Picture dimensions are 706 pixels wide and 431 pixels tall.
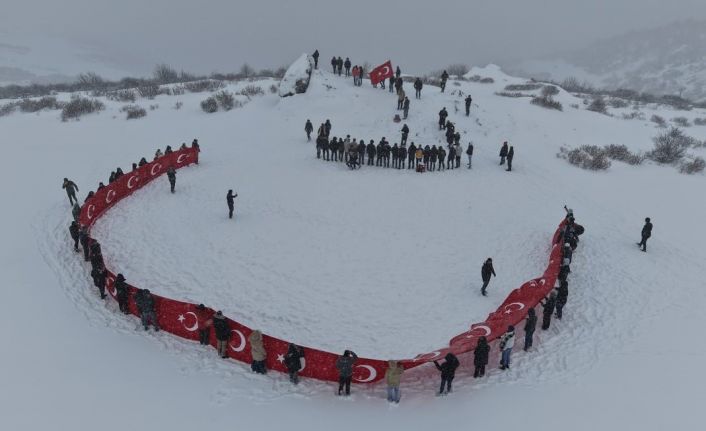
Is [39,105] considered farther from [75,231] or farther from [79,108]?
[75,231]

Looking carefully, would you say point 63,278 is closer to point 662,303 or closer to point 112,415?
point 112,415

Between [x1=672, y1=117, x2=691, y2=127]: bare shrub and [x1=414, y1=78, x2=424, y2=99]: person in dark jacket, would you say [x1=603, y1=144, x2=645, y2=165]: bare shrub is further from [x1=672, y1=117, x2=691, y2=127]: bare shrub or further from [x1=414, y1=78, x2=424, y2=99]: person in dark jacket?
[x1=672, y1=117, x2=691, y2=127]: bare shrub

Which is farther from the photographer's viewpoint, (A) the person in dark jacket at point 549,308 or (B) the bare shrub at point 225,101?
(B) the bare shrub at point 225,101

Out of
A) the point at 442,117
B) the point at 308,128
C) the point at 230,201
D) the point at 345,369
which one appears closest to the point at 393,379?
the point at 345,369

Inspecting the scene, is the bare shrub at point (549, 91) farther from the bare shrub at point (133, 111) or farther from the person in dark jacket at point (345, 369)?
the person in dark jacket at point (345, 369)

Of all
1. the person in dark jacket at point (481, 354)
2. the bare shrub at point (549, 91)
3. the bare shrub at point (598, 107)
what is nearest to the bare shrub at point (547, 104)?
the bare shrub at point (598, 107)
